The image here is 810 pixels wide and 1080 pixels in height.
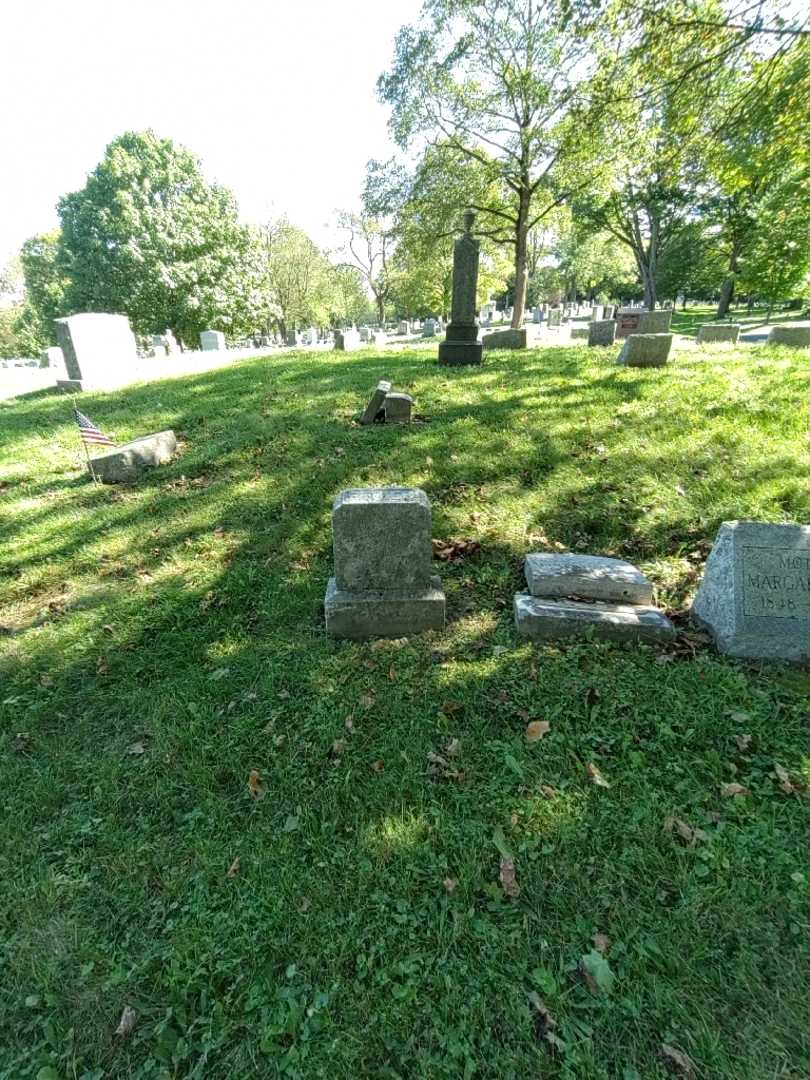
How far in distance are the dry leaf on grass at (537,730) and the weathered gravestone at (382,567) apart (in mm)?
1047

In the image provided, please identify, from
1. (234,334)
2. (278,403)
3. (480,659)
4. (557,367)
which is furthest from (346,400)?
(234,334)

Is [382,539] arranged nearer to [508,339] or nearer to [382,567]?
[382,567]

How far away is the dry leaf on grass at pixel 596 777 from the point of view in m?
2.46

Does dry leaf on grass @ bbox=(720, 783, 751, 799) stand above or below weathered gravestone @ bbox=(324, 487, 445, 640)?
below

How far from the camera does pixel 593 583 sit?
11.8 ft

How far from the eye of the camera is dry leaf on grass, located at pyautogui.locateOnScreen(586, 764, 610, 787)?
2459 millimetres

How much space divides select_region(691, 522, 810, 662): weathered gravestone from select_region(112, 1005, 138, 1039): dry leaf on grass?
138 inches

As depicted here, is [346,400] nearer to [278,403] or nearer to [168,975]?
[278,403]

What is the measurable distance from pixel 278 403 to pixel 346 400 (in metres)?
1.22

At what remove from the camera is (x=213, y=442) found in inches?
277

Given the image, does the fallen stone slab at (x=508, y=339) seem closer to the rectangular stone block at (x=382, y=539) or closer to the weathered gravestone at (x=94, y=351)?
the weathered gravestone at (x=94, y=351)

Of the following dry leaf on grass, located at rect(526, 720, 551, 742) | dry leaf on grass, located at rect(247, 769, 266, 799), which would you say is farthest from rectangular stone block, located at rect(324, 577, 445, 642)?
dry leaf on grass, located at rect(247, 769, 266, 799)

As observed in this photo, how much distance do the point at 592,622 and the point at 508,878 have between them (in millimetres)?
1761

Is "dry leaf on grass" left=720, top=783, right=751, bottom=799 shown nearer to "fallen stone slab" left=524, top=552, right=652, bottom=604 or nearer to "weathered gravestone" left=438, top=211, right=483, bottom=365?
"fallen stone slab" left=524, top=552, right=652, bottom=604
